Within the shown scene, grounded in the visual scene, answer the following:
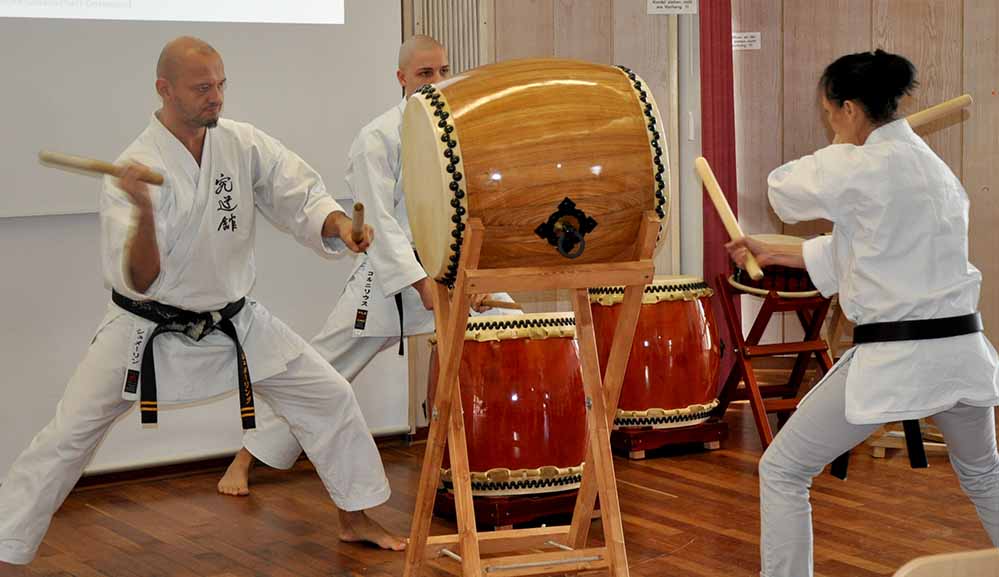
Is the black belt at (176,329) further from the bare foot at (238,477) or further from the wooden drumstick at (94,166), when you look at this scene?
the bare foot at (238,477)

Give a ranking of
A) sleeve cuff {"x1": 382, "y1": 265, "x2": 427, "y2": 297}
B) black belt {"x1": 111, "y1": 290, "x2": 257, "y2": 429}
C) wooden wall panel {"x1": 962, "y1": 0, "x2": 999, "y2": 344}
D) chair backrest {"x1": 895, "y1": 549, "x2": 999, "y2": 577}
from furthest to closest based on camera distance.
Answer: wooden wall panel {"x1": 962, "y1": 0, "x2": 999, "y2": 344}, sleeve cuff {"x1": 382, "y1": 265, "x2": 427, "y2": 297}, black belt {"x1": 111, "y1": 290, "x2": 257, "y2": 429}, chair backrest {"x1": 895, "y1": 549, "x2": 999, "y2": 577}

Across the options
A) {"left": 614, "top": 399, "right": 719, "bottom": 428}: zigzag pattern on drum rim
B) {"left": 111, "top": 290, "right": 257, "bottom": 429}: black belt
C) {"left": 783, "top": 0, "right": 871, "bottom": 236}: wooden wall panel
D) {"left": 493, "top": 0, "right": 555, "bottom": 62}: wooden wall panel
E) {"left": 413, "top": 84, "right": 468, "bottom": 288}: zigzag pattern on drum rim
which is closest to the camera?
{"left": 413, "top": 84, "right": 468, "bottom": 288}: zigzag pattern on drum rim

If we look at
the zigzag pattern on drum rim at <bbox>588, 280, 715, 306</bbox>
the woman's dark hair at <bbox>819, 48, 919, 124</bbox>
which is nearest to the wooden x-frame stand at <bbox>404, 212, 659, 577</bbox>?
the woman's dark hair at <bbox>819, 48, 919, 124</bbox>

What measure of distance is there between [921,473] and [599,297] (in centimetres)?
120

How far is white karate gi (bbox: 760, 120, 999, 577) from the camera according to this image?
2.50 m

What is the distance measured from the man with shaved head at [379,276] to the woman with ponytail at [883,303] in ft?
4.18

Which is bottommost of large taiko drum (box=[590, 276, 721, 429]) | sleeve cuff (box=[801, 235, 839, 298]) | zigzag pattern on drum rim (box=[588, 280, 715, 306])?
large taiko drum (box=[590, 276, 721, 429])

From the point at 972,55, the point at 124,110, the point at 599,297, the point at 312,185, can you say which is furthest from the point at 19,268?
the point at 972,55

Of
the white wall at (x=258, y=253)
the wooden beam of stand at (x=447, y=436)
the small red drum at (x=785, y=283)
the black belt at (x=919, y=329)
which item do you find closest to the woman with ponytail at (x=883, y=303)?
the black belt at (x=919, y=329)

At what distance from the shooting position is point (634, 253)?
259 cm

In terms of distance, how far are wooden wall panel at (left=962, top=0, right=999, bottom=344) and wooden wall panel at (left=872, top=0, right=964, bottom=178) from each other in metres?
0.04

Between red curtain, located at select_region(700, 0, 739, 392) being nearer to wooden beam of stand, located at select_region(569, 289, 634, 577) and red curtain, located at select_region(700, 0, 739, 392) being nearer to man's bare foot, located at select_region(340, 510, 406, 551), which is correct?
man's bare foot, located at select_region(340, 510, 406, 551)

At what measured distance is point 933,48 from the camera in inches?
211

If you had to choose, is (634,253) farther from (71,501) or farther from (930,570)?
(71,501)
